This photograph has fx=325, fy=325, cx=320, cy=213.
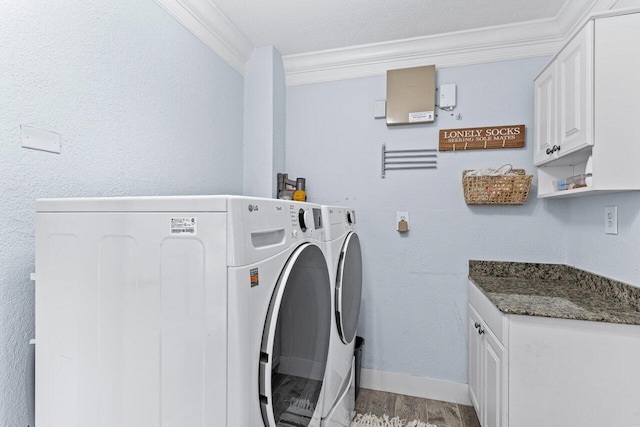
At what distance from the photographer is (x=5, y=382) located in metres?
1.04

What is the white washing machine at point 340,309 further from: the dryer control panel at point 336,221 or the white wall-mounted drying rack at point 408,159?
the white wall-mounted drying rack at point 408,159

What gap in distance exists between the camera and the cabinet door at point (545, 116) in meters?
1.81

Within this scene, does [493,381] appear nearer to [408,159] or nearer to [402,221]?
[402,221]

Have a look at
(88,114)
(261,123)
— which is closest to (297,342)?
(88,114)

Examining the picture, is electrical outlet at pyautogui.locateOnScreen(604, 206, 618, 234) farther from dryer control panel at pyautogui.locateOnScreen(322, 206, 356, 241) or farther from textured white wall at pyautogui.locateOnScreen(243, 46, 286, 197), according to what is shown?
textured white wall at pyautogui.locateOnScreen(243, 46, 286, 197)

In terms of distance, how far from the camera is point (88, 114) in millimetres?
1322

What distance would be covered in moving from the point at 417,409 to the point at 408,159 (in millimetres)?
1733

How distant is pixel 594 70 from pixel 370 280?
1755 mm

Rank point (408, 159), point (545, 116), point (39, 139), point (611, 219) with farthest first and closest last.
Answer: point (408, 159) < point (545, 116) < point (611, 219) < point (39, 139)

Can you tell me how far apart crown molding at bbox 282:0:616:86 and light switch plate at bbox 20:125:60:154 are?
6.05ft

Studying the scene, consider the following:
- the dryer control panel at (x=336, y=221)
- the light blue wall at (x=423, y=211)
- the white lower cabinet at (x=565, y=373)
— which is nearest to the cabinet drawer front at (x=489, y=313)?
the white lower cabinet at (x=565, y=373)

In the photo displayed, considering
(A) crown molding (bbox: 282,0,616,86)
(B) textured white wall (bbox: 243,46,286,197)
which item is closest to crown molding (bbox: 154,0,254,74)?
(B) textured white wall (bbox: 243,46,286,197)

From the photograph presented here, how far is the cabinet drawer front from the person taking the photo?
4.85 feet

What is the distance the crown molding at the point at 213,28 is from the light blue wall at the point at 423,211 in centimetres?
58
